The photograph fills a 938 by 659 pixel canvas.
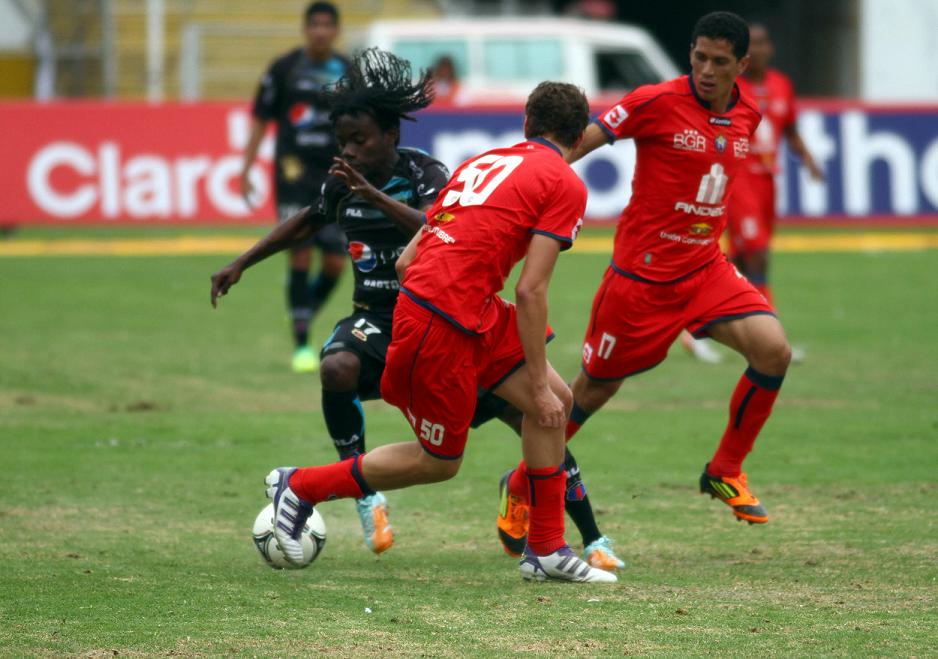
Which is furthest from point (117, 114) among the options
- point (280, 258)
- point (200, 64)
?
point (200, 64)

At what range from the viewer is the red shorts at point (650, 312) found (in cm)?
755

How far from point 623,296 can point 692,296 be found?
0.32m

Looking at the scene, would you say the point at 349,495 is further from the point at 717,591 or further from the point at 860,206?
the point at 860,206

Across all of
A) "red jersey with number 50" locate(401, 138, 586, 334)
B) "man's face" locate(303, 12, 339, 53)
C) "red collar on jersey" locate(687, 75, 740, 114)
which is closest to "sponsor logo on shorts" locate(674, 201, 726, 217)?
"red collar on jersey" locate(687, 75, 740, 114)

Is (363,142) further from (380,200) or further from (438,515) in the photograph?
(438,515)

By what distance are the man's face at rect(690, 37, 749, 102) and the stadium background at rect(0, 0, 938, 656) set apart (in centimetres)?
204

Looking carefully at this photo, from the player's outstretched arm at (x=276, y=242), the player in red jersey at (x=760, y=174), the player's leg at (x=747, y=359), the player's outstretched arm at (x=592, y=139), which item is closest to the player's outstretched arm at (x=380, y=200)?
the player's outstretched arm at (x=276, y=242)

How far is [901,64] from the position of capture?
29.6 meters

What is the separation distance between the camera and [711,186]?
7.63 metres

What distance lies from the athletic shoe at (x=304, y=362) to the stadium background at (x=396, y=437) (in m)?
0.13

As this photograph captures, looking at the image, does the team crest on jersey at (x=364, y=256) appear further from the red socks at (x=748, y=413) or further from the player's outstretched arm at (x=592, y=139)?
the red socks at (x=748, y=413)

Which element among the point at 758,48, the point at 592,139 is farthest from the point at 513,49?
the point at 592,139

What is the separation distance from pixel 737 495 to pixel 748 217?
576 centimetres

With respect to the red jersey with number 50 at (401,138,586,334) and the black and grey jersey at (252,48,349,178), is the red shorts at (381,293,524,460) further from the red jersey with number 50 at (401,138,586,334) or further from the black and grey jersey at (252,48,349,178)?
the black and grey jersey at (252,48,349,178)
